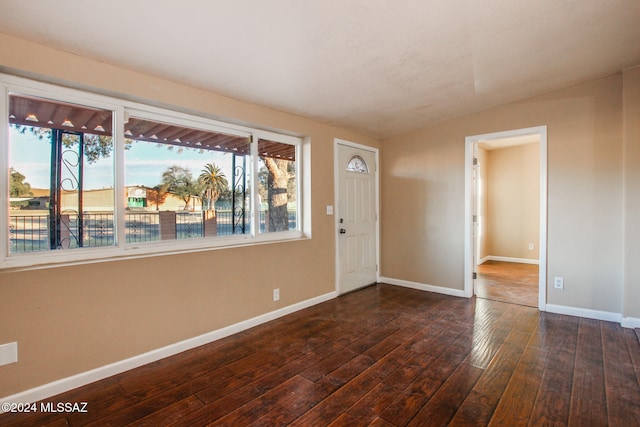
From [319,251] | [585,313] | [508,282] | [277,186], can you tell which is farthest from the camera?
[508,282]

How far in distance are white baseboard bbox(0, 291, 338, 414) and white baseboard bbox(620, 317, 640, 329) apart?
342 centimetres

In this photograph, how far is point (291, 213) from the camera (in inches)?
148

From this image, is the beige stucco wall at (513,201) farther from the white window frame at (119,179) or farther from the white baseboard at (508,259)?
the white window frame at (119,179)

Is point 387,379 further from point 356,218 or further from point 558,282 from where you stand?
point 558,282

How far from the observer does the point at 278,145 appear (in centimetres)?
359

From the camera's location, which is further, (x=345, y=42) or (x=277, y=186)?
(x=277, y=186)

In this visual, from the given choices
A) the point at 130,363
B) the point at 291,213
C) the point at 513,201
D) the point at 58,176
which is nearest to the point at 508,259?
the point at 513,201

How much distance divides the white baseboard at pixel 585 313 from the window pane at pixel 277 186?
3.12 m

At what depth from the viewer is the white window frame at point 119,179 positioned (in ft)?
6.25

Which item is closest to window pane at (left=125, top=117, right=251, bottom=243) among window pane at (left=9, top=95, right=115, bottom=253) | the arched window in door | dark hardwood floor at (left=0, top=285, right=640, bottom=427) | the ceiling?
window pane at (left=9, top=95, right=115, bottom=253)

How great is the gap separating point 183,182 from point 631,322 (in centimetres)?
452

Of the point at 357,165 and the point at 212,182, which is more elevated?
the point at 357,165

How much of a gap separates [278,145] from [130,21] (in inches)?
76.0

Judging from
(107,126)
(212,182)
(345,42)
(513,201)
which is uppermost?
(345,42)
